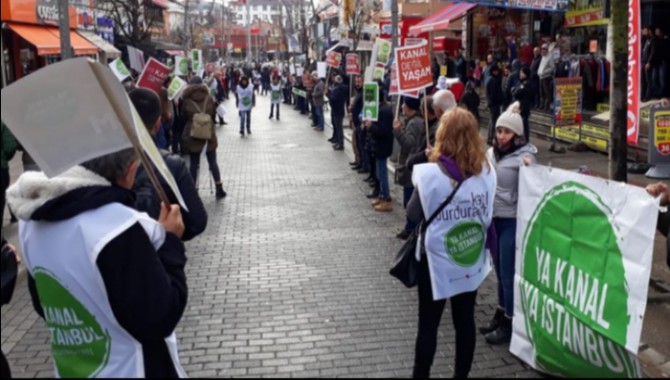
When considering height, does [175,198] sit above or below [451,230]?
above

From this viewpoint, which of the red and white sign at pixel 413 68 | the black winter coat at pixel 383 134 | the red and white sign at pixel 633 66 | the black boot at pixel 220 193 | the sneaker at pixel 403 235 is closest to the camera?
the red and white sign at pixel 633 66

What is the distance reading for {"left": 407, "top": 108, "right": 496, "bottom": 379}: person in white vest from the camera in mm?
4059

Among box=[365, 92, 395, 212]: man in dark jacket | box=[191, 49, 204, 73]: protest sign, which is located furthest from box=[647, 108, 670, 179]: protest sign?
box=[191, 49, 204, 73]: protest sign

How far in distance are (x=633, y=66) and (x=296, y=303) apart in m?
3.87

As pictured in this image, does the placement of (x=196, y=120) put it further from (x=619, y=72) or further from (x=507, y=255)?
(x=507, y=255)

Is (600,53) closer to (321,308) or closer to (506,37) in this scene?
(506,37)

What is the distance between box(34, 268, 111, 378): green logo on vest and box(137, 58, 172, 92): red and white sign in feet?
28.0

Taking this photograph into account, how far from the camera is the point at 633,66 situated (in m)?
6.34

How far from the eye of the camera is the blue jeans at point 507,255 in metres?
5.07

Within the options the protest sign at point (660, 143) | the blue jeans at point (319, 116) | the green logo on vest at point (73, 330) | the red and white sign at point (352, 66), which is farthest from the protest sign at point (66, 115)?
the blue jeans at point (319, 116)

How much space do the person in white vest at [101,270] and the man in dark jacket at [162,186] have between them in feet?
4.49

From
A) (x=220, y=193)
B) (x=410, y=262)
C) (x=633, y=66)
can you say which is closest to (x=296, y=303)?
(x=410, y=262)

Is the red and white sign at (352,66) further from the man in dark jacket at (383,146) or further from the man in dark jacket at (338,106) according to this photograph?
the man in dark jacket at (383,146)

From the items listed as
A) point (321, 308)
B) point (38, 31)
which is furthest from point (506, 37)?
point (321, 308)
